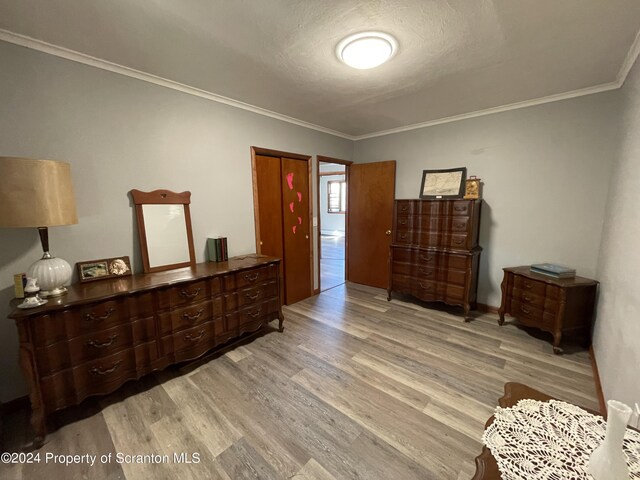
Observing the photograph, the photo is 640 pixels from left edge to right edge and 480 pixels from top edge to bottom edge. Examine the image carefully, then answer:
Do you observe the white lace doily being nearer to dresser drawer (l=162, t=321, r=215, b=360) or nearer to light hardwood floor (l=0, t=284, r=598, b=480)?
light hardwood floor (l=0, t=284, r=598, b=480)

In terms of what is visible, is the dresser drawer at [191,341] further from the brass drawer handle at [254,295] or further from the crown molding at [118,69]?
the crown molding at [118,69]

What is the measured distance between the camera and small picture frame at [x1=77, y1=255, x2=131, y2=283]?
1947 millimetres

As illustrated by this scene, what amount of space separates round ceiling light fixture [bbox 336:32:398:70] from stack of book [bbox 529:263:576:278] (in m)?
2.46

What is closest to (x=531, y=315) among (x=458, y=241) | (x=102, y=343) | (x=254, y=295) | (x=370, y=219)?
(x=458, y=241)

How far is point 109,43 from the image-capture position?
5.69 feet

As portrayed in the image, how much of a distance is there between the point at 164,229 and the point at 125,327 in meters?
0.89

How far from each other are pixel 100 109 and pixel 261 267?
1.77 m

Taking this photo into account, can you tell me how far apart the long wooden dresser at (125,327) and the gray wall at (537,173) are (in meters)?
2.82

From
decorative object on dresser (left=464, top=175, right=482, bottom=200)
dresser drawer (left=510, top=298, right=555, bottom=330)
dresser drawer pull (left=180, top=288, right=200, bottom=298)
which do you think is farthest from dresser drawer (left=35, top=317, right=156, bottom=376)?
decorative object on dresser (left=464, top=175, right=482, bottom=200)

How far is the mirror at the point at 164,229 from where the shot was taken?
87.7 inches

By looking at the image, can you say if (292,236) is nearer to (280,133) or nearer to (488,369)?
(280,133)

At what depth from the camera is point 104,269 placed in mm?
2039

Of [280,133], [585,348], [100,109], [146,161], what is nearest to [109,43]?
[100,109]

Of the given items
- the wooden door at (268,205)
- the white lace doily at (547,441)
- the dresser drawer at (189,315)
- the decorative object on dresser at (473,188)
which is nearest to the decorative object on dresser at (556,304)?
the decorative object on dresser at (473,188)
